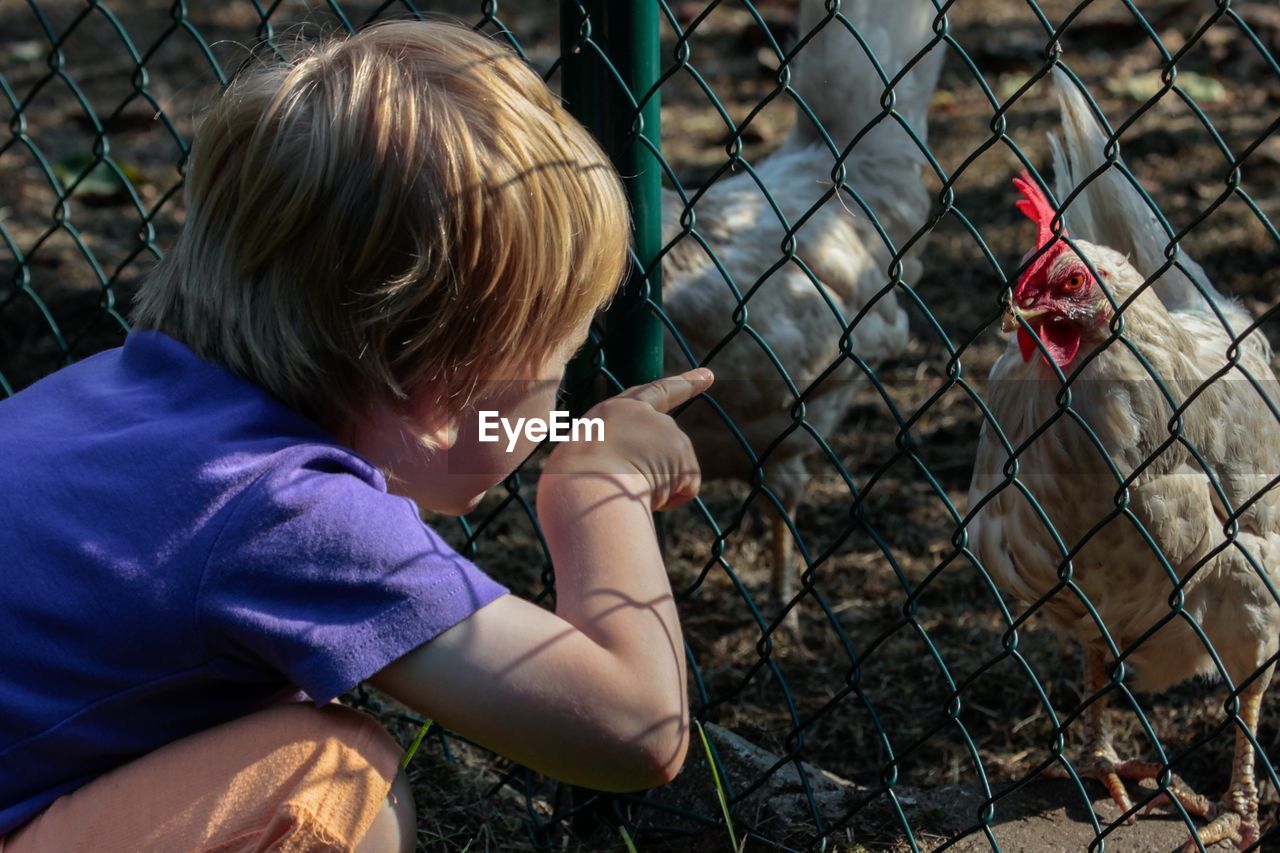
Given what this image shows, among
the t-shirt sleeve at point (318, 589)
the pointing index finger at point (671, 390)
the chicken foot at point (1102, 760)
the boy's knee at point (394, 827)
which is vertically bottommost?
the chicken foot at point (1102, 760)

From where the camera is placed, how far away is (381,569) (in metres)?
1.39

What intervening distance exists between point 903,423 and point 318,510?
1543 mm

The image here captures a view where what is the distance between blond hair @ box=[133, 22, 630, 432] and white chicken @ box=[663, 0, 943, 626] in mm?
1920

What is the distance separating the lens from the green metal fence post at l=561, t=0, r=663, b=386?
6.68ft

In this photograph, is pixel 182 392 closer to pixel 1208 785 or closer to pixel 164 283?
pixel 164 283

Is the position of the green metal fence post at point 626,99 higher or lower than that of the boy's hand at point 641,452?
higher

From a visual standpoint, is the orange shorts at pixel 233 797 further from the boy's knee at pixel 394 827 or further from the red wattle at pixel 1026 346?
the red wattle at pixel 1026 346

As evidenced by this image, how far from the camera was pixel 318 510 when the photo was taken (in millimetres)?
1396

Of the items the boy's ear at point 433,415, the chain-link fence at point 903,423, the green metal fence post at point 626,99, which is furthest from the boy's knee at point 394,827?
the green metal fence post at point 626,99

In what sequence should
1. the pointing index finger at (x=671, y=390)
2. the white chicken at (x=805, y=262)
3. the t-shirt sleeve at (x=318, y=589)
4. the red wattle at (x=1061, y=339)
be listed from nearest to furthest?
the t-shirt sleeve at (x=318, y=589)
the pointing index finger at (x=671, y=390)
the red wattle at (x=1061, y=339)
the white chicken at (x=805, y=262)

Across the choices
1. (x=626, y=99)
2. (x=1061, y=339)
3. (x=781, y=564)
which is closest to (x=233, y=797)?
(x=626, y=99)

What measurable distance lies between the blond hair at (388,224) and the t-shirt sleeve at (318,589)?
19 centimetres

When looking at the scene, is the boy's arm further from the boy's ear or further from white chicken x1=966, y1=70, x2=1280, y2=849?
white chicken x1=966, y1=70, x2=1280, y2=849

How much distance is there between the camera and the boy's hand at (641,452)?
165cm
